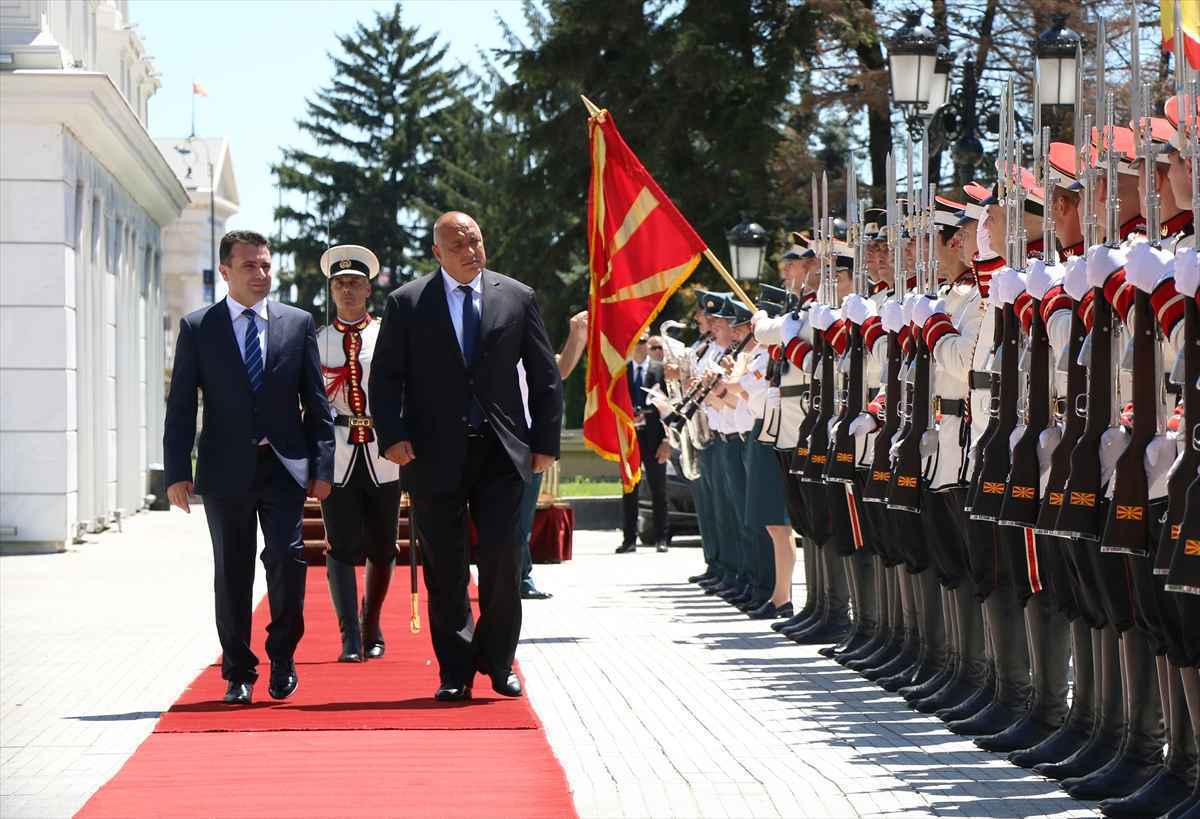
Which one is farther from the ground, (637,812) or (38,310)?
(38,310)

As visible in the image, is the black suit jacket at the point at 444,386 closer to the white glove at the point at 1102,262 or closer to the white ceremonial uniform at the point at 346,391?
the white ceremonial uniform at the point at 346,391

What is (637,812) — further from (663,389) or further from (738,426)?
(663,389)

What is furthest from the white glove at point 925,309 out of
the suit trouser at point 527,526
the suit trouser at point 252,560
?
the suit trouser at point 527,526

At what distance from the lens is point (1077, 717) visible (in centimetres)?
787

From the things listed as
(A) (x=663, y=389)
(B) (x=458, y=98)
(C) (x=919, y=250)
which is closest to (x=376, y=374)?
(C) (x=919, y=250)

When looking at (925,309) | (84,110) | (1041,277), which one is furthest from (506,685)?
(84,110)

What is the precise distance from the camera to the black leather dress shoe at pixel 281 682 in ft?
31.9

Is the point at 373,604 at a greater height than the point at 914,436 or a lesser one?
lesser

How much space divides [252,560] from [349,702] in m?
0.76

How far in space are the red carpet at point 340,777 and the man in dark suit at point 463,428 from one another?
3.64 feet

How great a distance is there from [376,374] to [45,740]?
2023 millimetres

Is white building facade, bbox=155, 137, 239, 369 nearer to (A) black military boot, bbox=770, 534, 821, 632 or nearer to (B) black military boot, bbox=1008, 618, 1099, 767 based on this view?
(A) black military boot, bbox=770, 534, 821, 632

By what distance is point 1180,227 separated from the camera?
699cm

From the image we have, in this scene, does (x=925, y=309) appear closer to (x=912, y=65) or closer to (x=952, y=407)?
(x=952, y=407)
